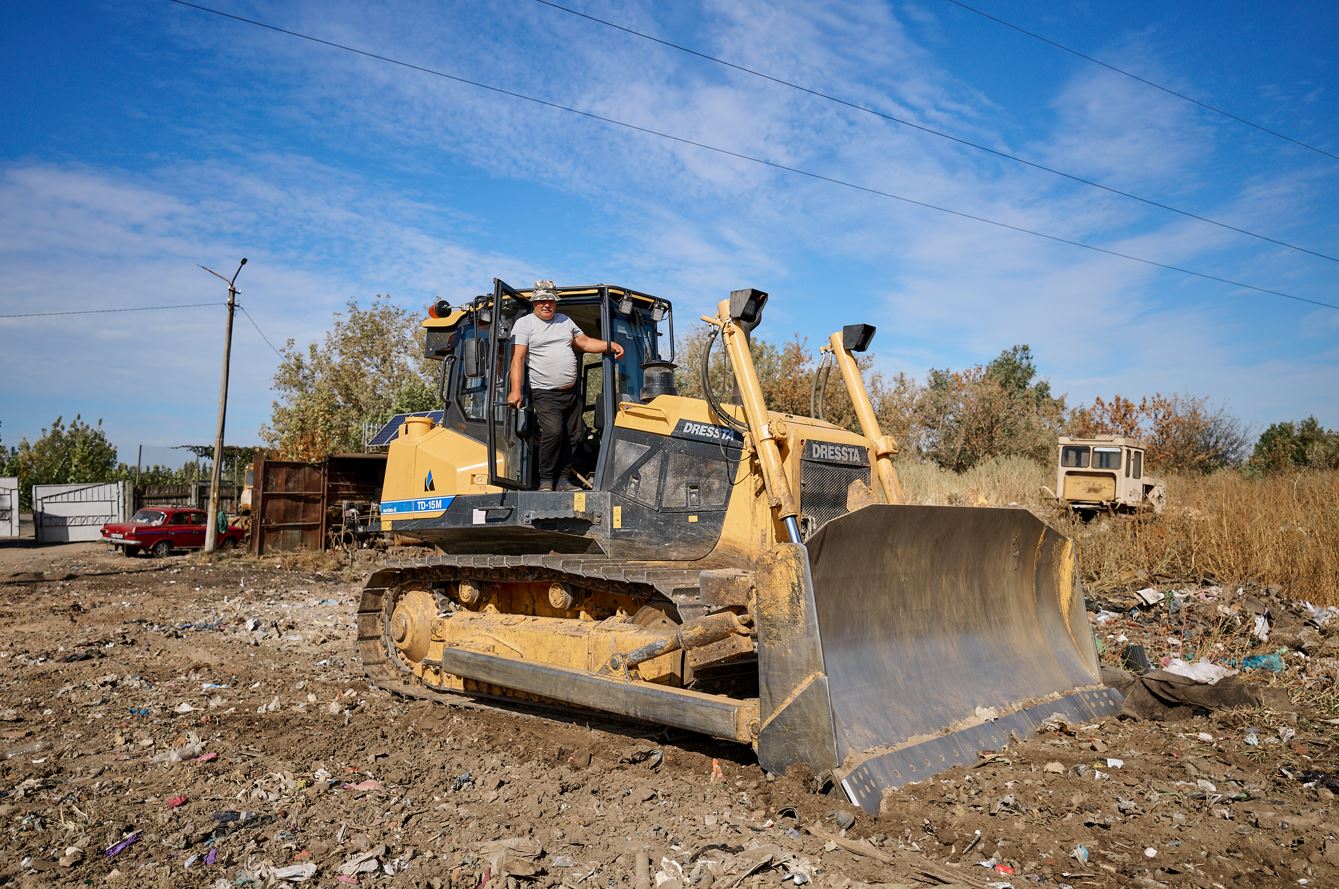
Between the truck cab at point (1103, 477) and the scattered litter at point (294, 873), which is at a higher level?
the truck cab at point (1103, 477)

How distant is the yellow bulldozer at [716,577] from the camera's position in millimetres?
4410

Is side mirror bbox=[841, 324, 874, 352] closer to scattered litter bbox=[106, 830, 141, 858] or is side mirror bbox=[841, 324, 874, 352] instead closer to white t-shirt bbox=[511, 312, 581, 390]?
white t-shirt bbox=[511, 312, 581, 390]

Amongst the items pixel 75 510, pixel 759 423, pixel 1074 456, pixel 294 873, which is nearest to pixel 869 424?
pixel 759 423

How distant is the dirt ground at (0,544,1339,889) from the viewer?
3.60 m

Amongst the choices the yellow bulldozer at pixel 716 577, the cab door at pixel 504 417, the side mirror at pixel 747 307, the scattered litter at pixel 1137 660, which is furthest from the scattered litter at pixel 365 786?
the scattered litter at pixel 1137 660

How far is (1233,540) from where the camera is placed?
9.90m

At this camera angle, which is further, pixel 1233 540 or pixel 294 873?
pixel 1233 540

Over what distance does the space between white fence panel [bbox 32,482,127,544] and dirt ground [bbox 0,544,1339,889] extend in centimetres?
2354

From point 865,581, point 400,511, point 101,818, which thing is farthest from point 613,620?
point 101,818

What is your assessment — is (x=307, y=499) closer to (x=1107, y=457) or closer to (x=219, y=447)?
(x=219, y=447)

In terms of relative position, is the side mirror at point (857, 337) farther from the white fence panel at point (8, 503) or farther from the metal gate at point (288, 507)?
the white fence panel at point (8, 503)

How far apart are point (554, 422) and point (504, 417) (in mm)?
372

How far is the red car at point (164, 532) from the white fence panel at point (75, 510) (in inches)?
298

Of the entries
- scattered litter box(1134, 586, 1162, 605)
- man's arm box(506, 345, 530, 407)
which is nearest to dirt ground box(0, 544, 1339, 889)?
man's arm box(506, 345, 530, 407)
